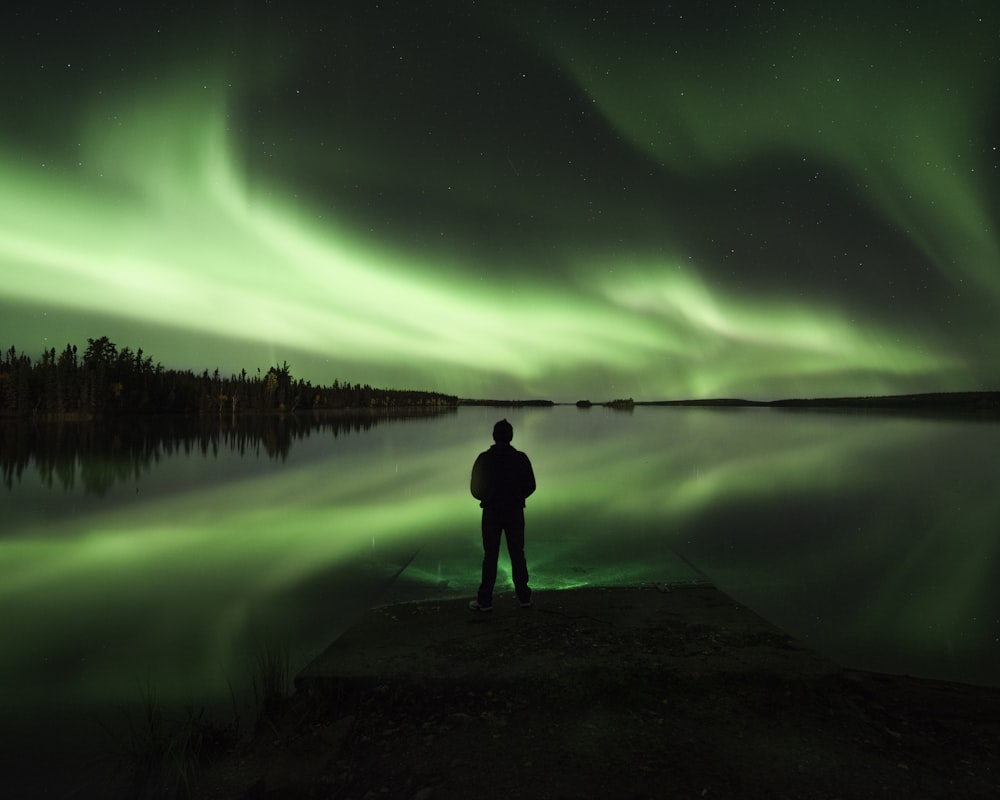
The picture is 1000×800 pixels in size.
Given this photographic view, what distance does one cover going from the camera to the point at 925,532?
1919 cm

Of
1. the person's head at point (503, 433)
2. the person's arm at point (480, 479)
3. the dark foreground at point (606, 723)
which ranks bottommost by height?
the dark foreground at point (606, 723)

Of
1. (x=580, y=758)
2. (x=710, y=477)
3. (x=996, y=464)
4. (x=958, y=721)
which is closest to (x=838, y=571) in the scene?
(x=958, y=721)

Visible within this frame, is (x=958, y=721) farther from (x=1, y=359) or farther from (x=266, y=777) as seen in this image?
(x=1, y=359)

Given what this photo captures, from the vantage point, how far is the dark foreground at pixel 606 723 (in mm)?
5242

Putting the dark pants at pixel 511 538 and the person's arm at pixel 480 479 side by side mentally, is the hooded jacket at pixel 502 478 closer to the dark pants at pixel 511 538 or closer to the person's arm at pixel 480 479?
the person's arm at pixel 480 479

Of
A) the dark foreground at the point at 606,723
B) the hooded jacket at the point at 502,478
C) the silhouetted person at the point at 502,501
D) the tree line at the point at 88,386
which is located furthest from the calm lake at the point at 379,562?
the tree line at the point at 88,386

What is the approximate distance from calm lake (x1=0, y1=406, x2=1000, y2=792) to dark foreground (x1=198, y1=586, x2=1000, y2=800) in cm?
199

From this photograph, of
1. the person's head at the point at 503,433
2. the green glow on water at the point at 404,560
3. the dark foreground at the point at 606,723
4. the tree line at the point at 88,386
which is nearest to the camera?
the dark foreground at the point at 606,723

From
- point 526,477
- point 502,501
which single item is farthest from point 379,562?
point 526,477

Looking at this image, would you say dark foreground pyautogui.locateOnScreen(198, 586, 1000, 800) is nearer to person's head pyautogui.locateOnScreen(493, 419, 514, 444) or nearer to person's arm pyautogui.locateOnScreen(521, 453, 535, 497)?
person's arm pyautogui.locateOnScreen(521, 453, 535, 497)

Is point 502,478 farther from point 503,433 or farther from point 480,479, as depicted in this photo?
point 503,433

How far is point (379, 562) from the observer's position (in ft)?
50.0

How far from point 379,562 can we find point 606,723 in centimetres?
1012

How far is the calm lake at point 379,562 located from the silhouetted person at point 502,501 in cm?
144
